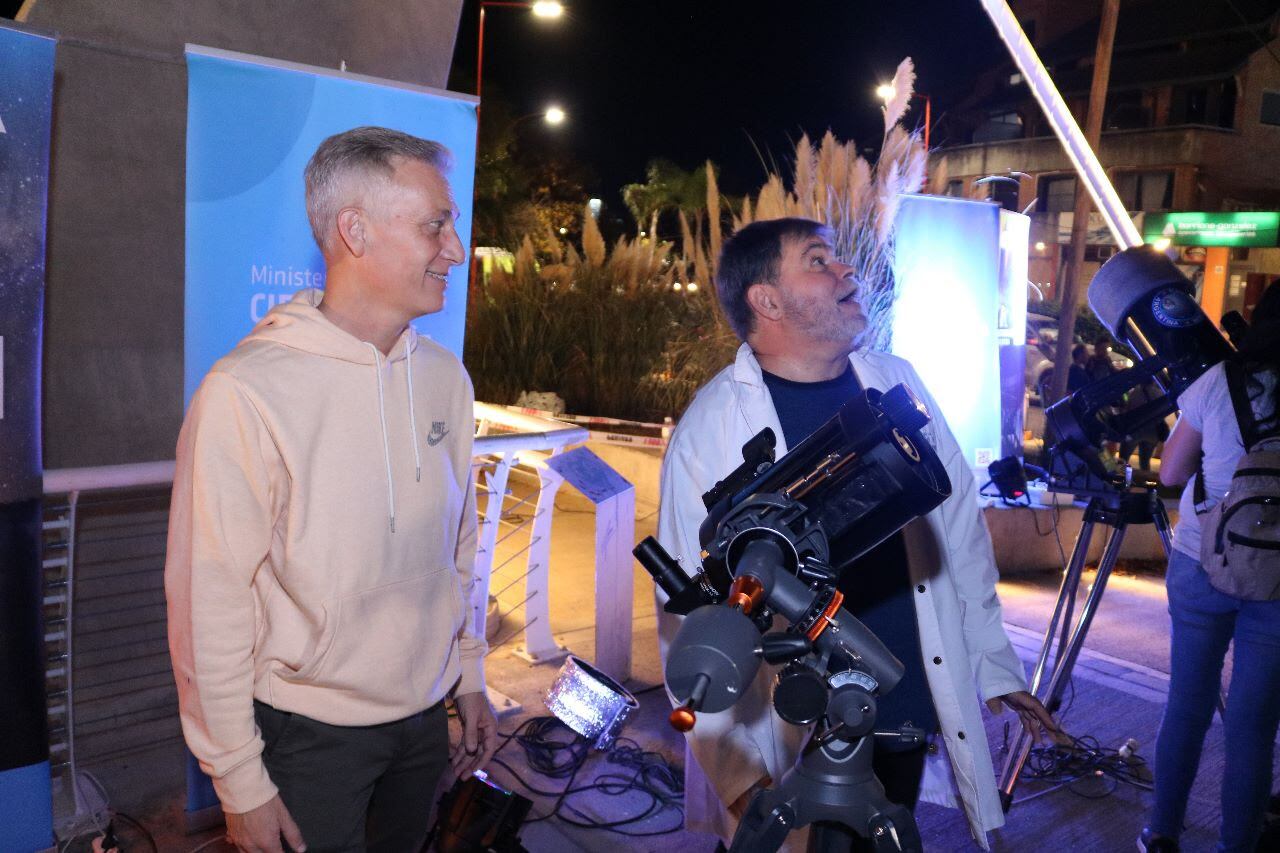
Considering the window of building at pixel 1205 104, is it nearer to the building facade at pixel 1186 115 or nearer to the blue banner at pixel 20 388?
the building facade at pixel 1186 115

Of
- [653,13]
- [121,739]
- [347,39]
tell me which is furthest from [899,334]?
[653,13]

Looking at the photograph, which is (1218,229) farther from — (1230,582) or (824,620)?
(824,620)

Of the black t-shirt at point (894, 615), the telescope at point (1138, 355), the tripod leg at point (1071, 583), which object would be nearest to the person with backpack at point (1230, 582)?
the telescope at point (1138, 355)

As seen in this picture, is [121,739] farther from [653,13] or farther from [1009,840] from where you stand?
[653,13]

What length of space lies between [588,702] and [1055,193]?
1544 inches

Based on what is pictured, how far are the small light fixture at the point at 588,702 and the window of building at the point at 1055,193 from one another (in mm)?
38364

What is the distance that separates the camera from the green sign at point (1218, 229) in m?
28.2

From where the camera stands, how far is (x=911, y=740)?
1.42 meters

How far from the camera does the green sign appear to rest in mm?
28156

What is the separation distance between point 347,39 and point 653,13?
84.1 ft

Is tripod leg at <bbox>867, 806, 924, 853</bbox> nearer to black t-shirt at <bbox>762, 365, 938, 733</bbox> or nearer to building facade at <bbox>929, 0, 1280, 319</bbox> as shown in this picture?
black t-shirt at <bbox>762, 365, 938, 733</bbox>

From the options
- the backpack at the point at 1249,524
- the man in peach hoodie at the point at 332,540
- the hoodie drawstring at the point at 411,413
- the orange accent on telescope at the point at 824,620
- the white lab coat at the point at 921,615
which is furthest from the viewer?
the backpack at the point at 1249,524

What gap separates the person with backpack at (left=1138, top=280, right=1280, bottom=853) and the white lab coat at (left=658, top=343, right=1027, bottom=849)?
2.88 feet

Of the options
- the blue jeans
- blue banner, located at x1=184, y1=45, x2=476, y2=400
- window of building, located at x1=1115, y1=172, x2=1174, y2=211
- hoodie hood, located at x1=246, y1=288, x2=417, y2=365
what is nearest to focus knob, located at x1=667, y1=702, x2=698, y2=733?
hoodie hood, located at x1=246, y1=288, x2=417, y2=365
